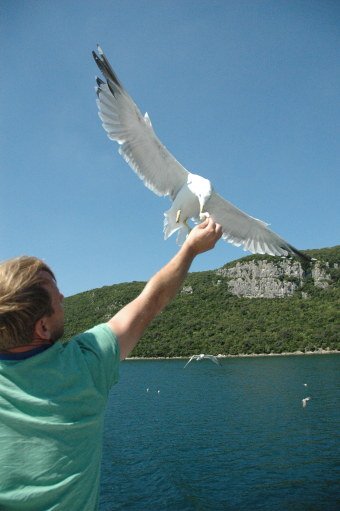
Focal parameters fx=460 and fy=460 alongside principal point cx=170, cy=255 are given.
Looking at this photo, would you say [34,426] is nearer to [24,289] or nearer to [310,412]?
[24,289]

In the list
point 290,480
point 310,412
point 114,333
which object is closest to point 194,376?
point 310,412

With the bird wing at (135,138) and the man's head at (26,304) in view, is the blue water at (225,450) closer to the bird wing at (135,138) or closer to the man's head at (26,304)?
the bird wing at (135,138)

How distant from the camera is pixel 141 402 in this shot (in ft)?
118

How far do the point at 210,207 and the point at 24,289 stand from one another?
5021mm

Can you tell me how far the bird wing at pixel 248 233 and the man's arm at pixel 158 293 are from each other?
4.43m

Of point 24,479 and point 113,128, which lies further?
point 113,128

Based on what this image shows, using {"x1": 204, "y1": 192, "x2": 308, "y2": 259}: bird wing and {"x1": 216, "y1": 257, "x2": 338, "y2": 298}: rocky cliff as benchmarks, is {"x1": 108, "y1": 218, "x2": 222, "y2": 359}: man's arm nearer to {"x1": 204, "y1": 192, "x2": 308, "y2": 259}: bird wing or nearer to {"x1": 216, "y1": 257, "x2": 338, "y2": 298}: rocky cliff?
{"x1": 204, "y1": 192, "x2": 308, "y2": 259}: bird wing

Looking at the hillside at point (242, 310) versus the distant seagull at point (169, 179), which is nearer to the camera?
the distant seagull at point (169, 179)

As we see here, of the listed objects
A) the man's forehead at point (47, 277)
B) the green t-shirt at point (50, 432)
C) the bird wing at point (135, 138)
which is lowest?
the green t-shirt at point (50, 432)

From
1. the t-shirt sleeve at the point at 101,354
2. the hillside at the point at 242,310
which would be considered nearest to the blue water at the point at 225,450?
the t-shirt sleeve at the point at 101,354

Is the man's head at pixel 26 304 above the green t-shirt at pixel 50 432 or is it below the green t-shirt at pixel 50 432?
above

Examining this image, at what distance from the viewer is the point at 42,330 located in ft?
4.11

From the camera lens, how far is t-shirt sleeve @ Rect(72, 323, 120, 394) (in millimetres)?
1322

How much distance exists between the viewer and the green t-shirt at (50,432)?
1.16 meters
